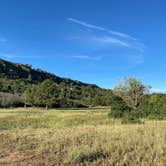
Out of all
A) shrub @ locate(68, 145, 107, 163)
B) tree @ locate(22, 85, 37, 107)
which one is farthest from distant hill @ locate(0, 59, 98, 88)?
shrub @ locate(68, 145, 107, 163)

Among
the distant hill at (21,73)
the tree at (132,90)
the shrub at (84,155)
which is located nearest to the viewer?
the shrub at (84,155)

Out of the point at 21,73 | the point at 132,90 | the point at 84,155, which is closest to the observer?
the point at 84,155

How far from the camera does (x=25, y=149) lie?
11266 mm

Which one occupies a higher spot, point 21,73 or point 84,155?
point 21,73

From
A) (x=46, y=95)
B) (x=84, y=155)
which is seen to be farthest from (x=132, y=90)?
(x=84, y=155)

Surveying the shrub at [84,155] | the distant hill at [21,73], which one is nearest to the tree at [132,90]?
the shrub at [84,155]

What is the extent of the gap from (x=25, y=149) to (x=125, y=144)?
380cm

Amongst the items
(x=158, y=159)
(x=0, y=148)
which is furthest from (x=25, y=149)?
(x=158, y=159)

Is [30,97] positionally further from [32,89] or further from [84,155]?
[84,155]

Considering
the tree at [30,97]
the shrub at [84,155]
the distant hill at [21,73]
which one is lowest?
the shrub at [84,155]

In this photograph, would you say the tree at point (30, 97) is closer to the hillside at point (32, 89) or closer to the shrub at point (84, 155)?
the hillside at point (32, 89)

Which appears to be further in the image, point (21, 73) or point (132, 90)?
point (21, 73)

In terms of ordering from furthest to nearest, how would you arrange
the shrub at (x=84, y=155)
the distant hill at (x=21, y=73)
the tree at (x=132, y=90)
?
the distant hill at (x=21, y=73) → the tree at (x=132, y=90) → the shrub at (x=84, y=155)

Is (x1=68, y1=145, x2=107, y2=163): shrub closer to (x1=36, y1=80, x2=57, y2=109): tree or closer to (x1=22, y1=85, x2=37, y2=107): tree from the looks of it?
(x1=36, y1=80, x2=57, y2=109): tree
